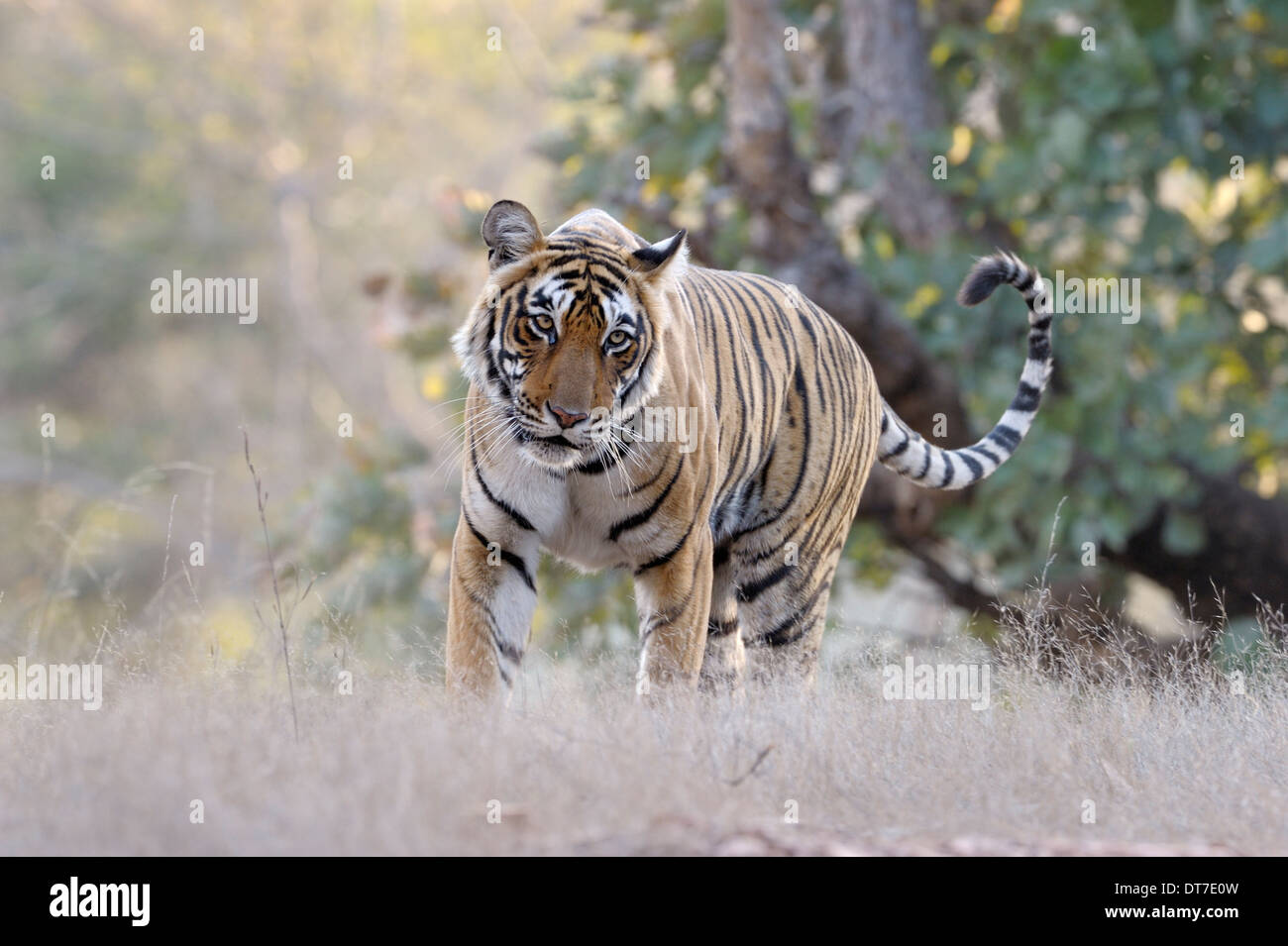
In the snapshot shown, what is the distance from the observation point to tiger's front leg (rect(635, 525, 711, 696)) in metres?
5.10

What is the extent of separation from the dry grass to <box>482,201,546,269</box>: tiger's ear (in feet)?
4.69

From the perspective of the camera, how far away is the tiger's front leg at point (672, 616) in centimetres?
510

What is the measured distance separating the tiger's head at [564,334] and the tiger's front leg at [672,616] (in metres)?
0.47

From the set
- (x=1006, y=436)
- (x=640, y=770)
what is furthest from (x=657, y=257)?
(x=1006, y=436)

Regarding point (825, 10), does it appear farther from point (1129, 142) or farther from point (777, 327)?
point (777, 327)

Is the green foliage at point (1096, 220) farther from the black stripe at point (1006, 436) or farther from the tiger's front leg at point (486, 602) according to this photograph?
the tiger's front leg at point (486, 602)

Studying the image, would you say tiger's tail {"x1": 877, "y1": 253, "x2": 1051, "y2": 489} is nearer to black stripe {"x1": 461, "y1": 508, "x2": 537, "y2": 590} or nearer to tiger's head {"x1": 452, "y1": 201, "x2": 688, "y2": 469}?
tiger's head {"x1": 452, "y1": 201, "x2": 688, "y2": 469}

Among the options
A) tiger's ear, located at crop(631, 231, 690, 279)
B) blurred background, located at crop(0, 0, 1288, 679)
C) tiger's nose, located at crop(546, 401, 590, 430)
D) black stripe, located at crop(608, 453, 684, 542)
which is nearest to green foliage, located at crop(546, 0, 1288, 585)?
blurred background, located at crop(0, 0, 1288, 679)

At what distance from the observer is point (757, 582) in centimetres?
607

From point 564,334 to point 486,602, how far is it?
916mm

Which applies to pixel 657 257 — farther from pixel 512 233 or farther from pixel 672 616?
pixel 672 616

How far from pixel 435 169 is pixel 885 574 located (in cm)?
1695

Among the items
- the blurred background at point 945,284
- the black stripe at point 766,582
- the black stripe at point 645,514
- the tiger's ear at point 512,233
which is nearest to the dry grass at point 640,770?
the black stripe at point 645,514

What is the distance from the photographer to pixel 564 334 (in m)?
5.02
